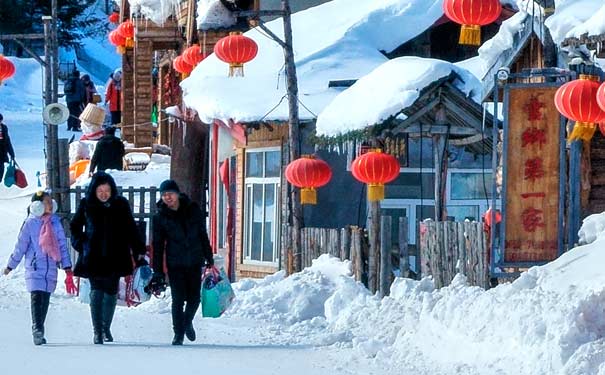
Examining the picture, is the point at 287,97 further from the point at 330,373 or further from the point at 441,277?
the point at 330,373

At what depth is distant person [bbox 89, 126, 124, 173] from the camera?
30922mm

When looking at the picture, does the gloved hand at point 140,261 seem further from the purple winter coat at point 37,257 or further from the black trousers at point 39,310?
the black trousers at point 39,310

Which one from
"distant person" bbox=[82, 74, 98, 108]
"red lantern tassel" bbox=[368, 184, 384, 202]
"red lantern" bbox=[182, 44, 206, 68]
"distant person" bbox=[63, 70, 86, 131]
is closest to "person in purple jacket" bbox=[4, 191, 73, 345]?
"red lantern tassel" bbox=[368, 184, 384, 202]

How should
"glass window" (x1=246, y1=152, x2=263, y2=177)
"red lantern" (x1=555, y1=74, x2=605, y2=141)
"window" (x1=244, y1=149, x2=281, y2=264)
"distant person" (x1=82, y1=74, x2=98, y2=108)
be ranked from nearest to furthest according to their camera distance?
"red lantern" (x1=555, y1=74, x2=605, y2=141), "window" (x1=244, y1=149, x2=281, y2=264), "glass window" (x1=246, y1=152, x2=263, y2=177), "distant person" (x1=82, y1=74, x2=98, y2=108)

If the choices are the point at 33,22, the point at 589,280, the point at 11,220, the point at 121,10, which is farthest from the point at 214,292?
the point at 33,22

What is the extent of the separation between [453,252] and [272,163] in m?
8.50

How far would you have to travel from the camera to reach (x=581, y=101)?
13.9 m

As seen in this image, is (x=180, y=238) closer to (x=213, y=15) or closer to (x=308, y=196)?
(x=308, y=196)

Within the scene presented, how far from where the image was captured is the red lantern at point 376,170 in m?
18.7

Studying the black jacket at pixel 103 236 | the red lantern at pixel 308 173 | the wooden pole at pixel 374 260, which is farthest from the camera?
the red lantern at pixel 308 173

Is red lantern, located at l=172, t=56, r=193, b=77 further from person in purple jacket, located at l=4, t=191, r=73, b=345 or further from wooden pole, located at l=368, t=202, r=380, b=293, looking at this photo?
person in purple jacket, located at l=4, t=191, r=73, b=345

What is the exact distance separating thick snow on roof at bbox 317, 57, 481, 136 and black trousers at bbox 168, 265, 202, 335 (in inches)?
195

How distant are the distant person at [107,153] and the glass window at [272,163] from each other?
289 inches

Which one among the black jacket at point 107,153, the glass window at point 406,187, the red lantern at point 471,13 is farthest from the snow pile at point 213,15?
the black jacket at point 107,153
